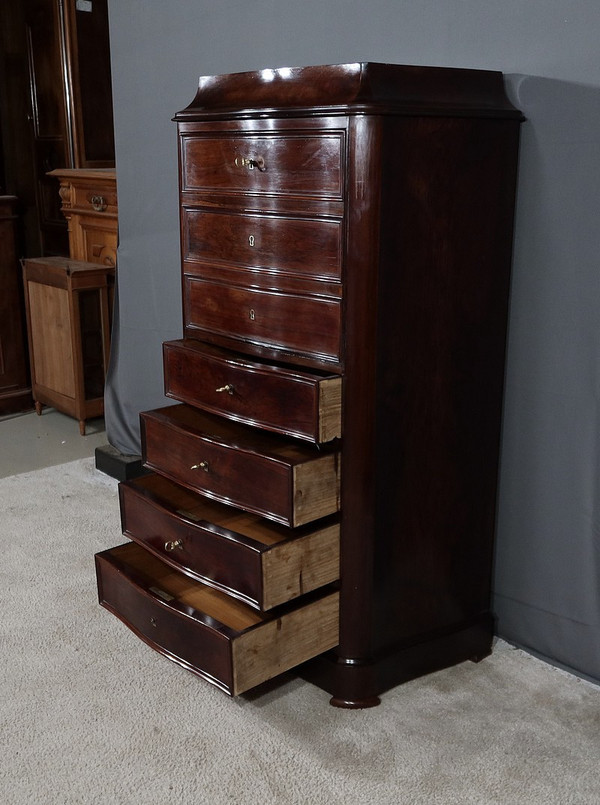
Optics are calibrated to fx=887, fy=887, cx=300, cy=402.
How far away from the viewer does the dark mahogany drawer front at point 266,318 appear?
5.41 ft

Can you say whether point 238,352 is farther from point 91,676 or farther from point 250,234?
point 91,676

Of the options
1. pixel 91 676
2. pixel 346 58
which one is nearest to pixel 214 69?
pixel 346 58

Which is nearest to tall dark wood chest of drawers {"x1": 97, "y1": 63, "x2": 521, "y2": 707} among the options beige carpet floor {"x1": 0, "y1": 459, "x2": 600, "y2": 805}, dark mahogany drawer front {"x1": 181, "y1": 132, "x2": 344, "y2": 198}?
dark mahogany drawer front {"x1": 181, "y1": 132, "x2": 344, "y2": 198}

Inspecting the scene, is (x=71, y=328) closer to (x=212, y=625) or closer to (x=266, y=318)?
(x=266, y=318)

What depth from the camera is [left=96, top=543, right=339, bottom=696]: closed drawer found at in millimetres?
1651

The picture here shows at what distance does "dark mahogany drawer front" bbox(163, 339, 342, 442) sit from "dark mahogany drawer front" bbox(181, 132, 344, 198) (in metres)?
0.33

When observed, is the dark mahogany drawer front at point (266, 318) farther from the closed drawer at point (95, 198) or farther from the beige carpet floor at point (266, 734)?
the closed drawer at point (95, 198)

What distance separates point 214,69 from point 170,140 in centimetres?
29

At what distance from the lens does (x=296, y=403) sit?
166 centimetres

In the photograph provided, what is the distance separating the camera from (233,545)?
1697 millimetres

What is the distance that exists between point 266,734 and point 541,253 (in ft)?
3.63

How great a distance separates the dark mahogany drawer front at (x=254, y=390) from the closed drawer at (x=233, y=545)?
21cm

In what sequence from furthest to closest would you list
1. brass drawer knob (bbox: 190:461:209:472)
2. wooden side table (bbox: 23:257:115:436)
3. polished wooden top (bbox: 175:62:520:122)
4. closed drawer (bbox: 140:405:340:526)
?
1. wooden side table (bbox: 23:257:115:436)
2. brass drawer knob (bbox: 190:461:209:472)
3. closed drawer (bbox: 140:405:340:526)
4. polished wooden top (bbox: 175:62:520:122)

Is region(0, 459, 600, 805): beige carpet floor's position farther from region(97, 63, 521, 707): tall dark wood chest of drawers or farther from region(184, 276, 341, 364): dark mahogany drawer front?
region(184, 276, 341, 364): dark mahogany drawer front
